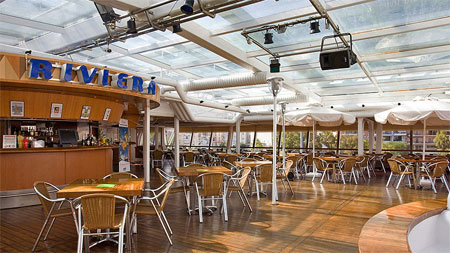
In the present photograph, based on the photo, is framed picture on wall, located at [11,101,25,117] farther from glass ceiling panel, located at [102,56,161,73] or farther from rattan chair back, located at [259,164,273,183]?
rattan chair back, located at [259,164,273,183]

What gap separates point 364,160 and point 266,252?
795 cm

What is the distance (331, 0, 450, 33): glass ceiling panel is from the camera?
568cm

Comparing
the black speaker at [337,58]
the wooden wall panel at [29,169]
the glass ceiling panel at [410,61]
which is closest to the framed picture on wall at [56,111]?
the wooden wall panel at [29,169]

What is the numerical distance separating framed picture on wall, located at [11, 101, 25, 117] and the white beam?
5.42 feet

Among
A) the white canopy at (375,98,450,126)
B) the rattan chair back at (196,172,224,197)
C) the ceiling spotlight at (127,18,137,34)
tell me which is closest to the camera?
the rattan chair back at (196,172,224,197)

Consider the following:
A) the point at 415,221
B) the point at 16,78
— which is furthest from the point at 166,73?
the point at 415,221

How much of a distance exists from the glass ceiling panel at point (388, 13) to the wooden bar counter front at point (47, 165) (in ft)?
19.7

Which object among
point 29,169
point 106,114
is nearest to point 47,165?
point 29,169

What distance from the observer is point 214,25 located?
645 centimetres

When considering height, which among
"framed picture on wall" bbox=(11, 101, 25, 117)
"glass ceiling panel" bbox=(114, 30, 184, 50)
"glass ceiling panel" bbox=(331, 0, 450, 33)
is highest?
"glass ceiling panel" bbox=(331, 0, 450, 33)

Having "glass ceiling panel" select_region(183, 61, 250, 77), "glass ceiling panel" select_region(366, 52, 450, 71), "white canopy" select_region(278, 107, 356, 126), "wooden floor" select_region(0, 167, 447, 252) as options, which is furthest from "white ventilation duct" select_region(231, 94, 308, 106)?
"wooden floor" select_region(0, 167, 447, 252)

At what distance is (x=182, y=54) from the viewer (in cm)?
907

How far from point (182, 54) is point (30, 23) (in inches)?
147

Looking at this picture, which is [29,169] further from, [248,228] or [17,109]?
[248,228]
